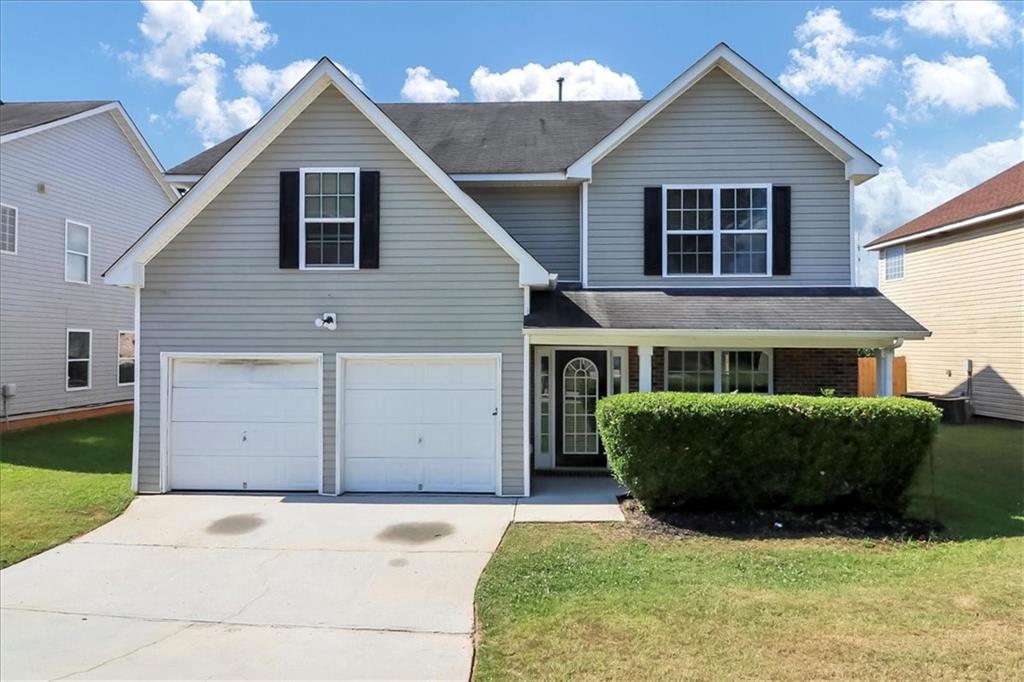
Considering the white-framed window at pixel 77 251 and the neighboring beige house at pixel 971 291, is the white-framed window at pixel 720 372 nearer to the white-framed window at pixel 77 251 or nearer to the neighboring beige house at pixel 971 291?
the neighboring beige house at pixel 971 291

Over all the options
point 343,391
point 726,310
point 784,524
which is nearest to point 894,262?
point 726,310

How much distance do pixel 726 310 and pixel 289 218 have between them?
7.10 meters

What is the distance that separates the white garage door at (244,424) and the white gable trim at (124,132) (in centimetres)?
728

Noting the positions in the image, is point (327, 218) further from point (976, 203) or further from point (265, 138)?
point (976, 203)

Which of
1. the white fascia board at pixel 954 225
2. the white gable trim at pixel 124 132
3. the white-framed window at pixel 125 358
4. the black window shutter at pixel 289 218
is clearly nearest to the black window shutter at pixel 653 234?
the black window shutter at pixel 289 218

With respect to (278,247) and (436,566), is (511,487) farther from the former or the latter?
(278,247)

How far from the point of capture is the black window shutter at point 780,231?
1068 cm

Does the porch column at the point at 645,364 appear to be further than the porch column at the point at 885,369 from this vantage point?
No

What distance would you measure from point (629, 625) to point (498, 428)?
4.92 meters

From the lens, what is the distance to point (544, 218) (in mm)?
11586

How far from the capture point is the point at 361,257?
9570 mm

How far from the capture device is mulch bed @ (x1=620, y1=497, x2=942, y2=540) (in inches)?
287

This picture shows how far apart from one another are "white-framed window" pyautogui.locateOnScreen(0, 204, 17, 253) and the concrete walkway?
9.55 m

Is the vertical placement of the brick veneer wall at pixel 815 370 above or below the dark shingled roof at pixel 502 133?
below
